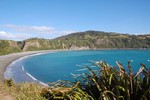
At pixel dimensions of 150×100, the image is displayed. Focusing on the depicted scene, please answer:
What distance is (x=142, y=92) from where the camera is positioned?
14.0 ft

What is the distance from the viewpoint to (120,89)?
449 cm

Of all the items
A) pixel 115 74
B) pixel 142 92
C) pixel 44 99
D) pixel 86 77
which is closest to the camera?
pixel 142 92

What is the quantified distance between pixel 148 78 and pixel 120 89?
1.55 feet

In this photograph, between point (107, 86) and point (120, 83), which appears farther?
point (107, 86)

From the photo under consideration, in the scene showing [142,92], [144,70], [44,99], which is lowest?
[44,99]

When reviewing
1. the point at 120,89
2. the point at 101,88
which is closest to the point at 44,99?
the point at 101,88

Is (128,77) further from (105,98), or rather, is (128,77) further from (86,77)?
(86,77)

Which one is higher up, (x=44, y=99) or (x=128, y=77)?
(x=128, y=77)

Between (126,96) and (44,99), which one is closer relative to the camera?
(126,96)

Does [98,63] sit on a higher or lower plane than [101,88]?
higher

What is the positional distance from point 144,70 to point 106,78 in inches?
25.4

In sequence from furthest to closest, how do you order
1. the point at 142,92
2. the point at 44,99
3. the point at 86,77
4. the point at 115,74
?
the point at 44,99, the point at 86,77, the point at 115,74, the point at 142,92

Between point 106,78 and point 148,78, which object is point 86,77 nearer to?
point 106,78

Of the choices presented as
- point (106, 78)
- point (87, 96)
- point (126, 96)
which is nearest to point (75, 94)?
point (87, 96)
